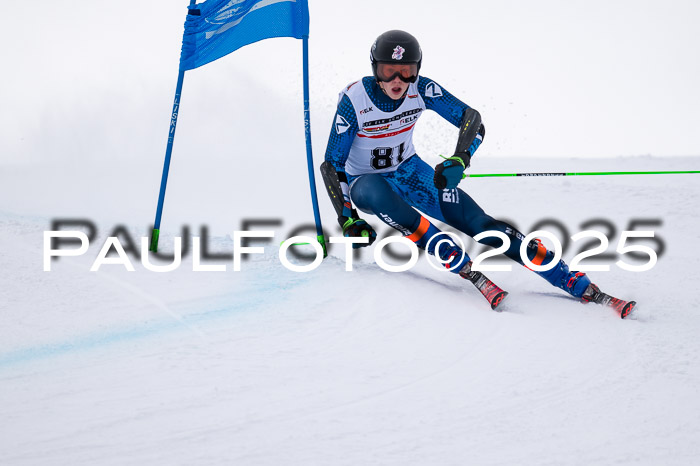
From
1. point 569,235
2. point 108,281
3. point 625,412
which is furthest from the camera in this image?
point 569,235

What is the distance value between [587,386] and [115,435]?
1.91 meters

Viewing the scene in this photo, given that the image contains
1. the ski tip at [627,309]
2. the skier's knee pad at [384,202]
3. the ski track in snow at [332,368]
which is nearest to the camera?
the ski track in snow at [332,368]

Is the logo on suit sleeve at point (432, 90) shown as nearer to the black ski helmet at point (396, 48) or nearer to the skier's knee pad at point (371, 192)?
the black ski helmet at point (396, 48)

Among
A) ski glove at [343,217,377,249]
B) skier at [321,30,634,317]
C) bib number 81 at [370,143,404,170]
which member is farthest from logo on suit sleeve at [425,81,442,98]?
ski glove at [343,217,377,249]

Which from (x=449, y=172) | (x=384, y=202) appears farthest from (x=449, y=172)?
(x=384, y=202)

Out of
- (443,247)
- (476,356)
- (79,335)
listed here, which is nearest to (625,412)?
(476,356)

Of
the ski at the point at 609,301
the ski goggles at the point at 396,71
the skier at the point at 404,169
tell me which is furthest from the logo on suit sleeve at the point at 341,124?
the ski at the point at 609,301

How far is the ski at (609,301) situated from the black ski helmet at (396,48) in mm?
1749

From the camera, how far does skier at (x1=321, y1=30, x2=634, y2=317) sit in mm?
4250

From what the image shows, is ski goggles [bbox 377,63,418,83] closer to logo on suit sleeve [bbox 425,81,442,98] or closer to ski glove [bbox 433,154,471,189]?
logo on suit sleeve [bbox 425,81,442,98]

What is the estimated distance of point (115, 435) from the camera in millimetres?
2461

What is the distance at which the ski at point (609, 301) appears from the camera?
3982mm

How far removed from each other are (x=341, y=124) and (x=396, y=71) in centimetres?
48

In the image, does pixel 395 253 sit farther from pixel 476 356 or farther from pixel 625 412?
pixel 625 412
